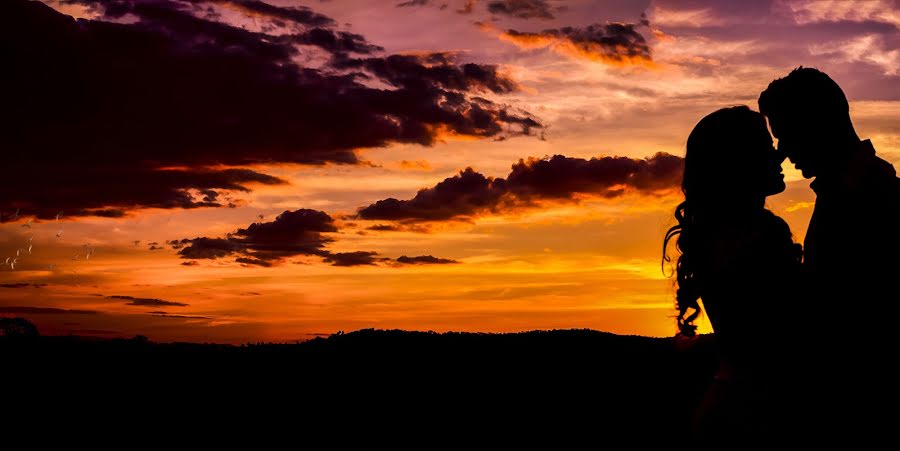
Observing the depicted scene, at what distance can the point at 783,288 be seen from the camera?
12.3 feet

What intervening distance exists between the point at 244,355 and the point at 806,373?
7.58m

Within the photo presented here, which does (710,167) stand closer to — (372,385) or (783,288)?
(783,288)

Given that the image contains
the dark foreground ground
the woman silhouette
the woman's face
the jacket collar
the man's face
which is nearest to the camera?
the woman silhouette

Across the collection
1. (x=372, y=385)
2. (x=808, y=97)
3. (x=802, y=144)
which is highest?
(x=808, y=97)

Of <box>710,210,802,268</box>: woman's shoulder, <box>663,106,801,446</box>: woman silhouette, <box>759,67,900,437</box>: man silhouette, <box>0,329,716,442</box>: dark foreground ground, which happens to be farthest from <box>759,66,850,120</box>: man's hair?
<box>0,329,716,442</box>: dark foreground ground

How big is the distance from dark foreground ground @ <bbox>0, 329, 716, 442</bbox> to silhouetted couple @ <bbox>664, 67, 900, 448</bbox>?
4.88 m

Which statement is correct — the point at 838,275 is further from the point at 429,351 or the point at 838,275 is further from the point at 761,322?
the point at 429,351

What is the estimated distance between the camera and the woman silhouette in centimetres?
375

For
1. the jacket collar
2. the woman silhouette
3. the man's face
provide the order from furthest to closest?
1. the man's face
2. the jacket collar
3. the woman silhouette

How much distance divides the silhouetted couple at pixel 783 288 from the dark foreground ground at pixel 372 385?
4.88m

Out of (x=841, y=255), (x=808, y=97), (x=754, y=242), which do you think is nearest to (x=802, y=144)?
(x=808, y=97)

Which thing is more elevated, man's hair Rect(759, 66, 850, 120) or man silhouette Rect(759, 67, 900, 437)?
man's hair Rect(759, 66, 850, 120)

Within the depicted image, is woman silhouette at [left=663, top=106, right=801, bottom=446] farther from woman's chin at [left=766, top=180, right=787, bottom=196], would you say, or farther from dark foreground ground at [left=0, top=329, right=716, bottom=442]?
dark foreground ground at [left=0, top=329, right=716, bottom=442]

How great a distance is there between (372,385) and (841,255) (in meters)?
6.12
